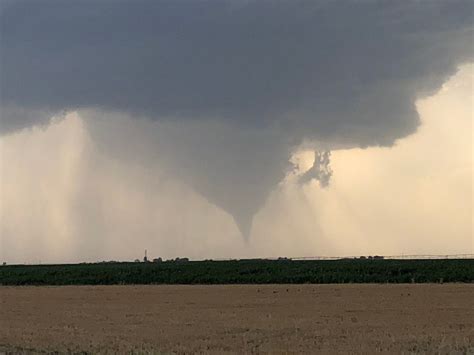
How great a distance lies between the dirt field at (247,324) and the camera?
29.1m

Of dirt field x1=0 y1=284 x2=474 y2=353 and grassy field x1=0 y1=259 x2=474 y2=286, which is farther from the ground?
grassy field x1=0 y1=259 x2=474 y2=286

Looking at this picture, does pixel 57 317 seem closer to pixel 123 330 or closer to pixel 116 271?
pixel 123 330

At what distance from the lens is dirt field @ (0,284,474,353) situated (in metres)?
29.1

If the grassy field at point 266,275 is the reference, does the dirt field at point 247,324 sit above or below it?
below

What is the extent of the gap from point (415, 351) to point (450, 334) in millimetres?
5844

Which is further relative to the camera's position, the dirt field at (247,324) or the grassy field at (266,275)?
the grassy field at (266,275)

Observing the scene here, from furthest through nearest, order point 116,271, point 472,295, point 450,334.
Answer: point 116,271, point 472,295, point 450,334

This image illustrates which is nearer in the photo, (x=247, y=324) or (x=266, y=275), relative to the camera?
(x=247, y=324)

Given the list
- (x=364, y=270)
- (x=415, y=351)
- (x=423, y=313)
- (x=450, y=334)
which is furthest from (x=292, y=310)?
(x=364, y=270)

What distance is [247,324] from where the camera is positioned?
3831 centimetres

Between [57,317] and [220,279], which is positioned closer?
[57,317]

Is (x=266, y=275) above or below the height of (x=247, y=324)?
above

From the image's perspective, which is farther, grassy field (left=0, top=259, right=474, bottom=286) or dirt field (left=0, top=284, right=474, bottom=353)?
grassy field (left=0, top=259, right=474, bottom=286)

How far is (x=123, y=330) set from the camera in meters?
36.0
